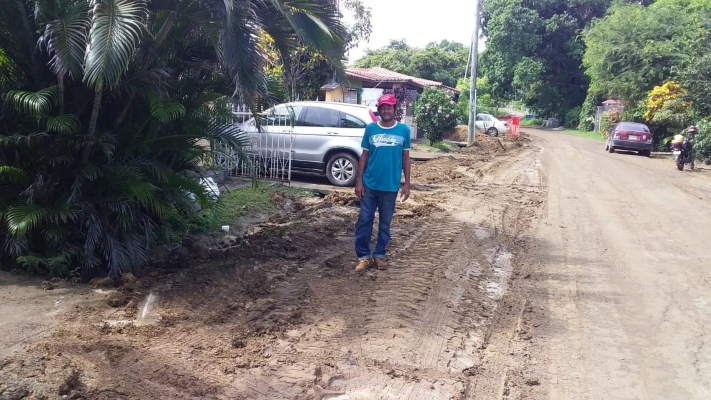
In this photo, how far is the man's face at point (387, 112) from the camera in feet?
21.1

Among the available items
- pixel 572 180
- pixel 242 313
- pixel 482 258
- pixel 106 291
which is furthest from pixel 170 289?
pixel 572 180

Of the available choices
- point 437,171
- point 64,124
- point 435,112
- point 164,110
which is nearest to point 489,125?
point 435,112

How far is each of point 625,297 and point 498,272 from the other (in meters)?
1.35

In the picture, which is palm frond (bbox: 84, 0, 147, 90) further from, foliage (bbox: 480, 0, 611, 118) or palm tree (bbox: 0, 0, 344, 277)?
foliage (bbox: 480, 0, 611, 118)

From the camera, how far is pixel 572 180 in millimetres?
15781

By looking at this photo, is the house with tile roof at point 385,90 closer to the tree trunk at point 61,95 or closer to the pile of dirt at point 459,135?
the pile of dirt at point 459,135

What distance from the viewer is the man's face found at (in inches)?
254

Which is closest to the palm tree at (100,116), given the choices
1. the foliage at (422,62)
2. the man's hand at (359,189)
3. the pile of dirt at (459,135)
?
the man's hand at (359,189)

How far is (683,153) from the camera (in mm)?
20141

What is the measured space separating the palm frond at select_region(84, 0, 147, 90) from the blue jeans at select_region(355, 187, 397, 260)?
2.75 m

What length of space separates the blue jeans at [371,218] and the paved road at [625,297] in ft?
5.69

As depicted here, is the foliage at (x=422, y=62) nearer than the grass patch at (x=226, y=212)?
No

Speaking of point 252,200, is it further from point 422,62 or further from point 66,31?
point 422,62

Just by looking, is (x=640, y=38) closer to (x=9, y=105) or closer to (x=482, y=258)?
(x=482, y=258)
